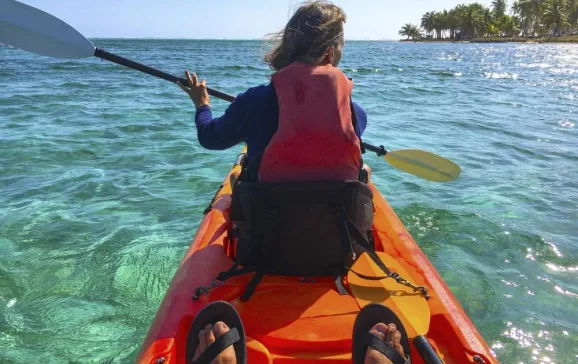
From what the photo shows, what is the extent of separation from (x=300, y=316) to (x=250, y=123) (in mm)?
924

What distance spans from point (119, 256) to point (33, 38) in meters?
1.98

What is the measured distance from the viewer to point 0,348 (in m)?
2.98

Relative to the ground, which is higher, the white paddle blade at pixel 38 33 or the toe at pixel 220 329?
the white paddle blade at pixel 38 33

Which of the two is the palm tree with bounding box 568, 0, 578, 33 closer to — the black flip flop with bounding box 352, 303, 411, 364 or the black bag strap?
the black bag strap

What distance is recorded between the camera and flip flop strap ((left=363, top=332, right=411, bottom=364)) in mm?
1687

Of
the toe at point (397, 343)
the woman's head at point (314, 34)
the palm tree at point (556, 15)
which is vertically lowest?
the toe at point (397, 343)

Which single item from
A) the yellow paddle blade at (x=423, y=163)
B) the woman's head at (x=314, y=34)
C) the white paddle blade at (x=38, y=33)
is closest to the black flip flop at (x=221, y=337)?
the woman's head at (x=314, y=34)

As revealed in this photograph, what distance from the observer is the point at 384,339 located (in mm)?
1802

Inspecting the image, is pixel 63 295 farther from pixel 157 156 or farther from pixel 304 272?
pixel 157 156

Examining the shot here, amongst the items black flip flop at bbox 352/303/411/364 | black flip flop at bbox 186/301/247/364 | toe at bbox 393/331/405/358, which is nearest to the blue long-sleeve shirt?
black flip flop at bbox 186/301/247/364

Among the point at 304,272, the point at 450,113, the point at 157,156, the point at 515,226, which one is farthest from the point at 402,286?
the point at 450,113

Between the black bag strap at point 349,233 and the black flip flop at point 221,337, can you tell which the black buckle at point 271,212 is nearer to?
the black bag strap at point 349,233

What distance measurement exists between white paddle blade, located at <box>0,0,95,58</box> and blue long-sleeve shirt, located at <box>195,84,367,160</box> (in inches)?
85.3

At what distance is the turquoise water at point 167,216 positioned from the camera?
320 cm
